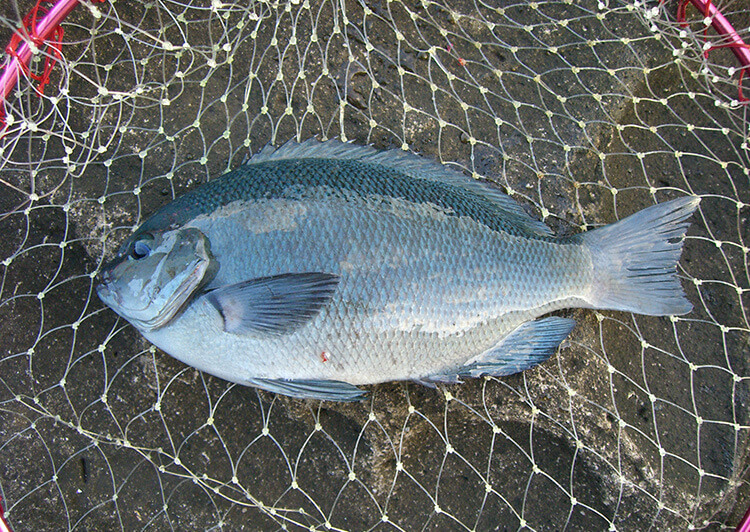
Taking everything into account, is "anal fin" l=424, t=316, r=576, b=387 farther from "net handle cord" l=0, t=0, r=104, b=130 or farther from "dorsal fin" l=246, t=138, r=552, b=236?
"net handle cord" l=0, t=0, r=104, b=130

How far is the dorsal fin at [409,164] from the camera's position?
171cm

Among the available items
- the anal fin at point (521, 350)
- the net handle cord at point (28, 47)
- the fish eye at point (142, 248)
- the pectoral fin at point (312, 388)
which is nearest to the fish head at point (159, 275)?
the fish eye at point (142, 248)

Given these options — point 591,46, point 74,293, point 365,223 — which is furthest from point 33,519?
point 591,46

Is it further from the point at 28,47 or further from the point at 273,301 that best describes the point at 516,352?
the point at 28,47

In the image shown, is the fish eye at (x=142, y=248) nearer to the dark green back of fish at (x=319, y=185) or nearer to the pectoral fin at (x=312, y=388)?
the dark green back of fish at (x=319, y=185)

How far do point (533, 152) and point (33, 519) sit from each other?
2.50 metres

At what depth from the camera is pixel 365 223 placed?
1.58 metres

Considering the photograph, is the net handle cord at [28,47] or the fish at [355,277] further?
the net handle cord at [28,47]

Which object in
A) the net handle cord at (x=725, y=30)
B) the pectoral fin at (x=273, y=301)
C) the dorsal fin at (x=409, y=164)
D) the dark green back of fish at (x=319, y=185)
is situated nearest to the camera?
the pectoral fin at (x=273, y=301)

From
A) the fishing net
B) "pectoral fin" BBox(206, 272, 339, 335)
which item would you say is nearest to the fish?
"pectoral fin" BBox(206, 272, 339, 335)

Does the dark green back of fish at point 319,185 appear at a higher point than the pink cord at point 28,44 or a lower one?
lower

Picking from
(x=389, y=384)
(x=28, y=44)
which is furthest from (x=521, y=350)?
(x=28, y=44)

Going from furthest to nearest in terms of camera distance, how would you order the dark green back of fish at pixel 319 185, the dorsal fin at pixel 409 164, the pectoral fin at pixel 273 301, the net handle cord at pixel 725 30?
the net handle cord at pixel 725 30, the dorsal fin at pixel 409 164, the dark green back of fish at pixel 319 185, the pectoral fin at pixel 273 301

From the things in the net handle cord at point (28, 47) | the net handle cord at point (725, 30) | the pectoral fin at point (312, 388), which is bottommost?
the pectoral fin at point (312, 388)
